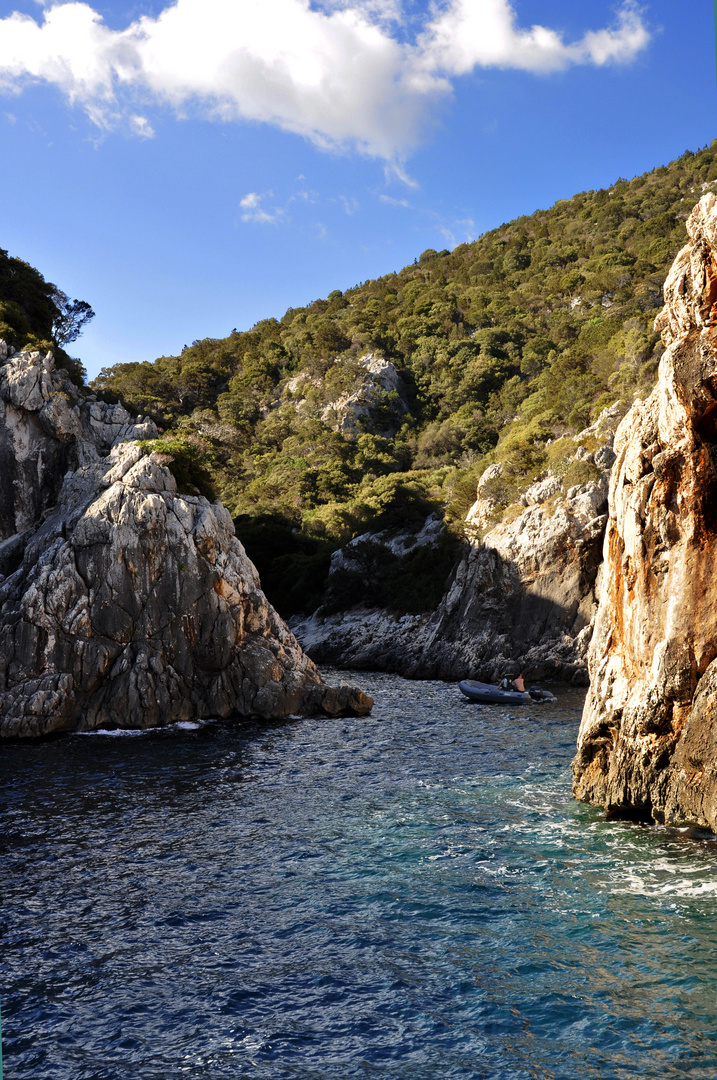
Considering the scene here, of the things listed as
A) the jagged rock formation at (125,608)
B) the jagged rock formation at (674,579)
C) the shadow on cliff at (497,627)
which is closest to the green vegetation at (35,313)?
the jagged rock formation at (125,608)

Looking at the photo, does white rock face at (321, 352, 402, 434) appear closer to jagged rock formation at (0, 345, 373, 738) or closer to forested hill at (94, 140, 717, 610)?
A: forested hill at (94, 140, 717, 610)

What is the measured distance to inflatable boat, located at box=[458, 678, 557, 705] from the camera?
1578 inches

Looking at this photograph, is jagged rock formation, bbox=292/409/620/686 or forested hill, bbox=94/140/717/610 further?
forested hill, bbox=94/140/717/610

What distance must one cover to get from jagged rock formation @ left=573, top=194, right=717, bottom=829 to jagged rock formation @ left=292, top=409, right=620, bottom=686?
28.2 metres

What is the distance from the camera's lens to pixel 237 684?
36.8 meters

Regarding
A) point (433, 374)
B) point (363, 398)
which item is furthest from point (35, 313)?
point (433, 374)

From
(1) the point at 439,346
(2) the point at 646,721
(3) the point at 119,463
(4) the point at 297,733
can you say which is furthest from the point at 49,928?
(1) the point at 439,346

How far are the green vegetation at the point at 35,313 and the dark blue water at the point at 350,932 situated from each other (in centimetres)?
2968

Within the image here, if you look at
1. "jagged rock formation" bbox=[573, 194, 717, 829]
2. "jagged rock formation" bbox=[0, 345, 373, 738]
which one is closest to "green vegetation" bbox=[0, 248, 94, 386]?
"jagged rock formation" bbox=[0, 345, 373, 738]

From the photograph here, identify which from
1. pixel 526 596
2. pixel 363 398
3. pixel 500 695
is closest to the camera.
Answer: pixel 500 695

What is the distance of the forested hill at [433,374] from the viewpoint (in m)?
70.2

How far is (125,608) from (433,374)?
235 feet

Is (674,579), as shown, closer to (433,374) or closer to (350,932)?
(350,932)

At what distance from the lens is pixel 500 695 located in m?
40.2
